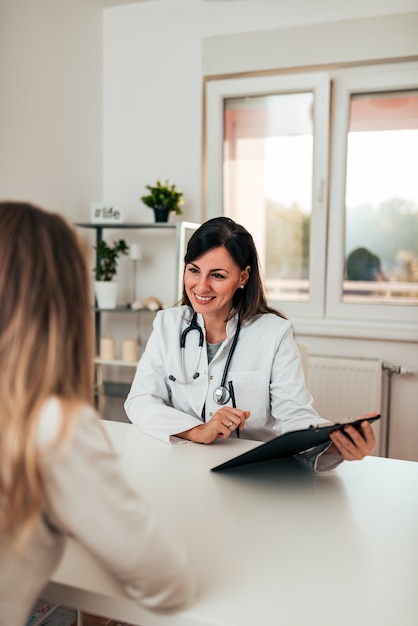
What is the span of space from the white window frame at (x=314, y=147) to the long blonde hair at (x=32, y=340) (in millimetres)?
2468

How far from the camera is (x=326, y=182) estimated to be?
2.96 m

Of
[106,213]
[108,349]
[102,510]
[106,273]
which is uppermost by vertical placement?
[106,213]

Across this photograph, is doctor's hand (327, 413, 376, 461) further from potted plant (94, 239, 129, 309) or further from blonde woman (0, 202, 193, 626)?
potted plant (94, 239, 129, 309)

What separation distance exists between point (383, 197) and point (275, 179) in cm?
58

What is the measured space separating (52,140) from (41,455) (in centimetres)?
265

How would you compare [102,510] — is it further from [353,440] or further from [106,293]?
[106,293]

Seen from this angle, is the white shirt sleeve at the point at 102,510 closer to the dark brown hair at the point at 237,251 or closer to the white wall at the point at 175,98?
the dark brown hair at the point at 237,251

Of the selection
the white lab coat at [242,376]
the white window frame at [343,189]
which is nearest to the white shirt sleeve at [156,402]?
the white lab coat at [242,376]

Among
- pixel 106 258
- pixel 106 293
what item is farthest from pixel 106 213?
pixel 106 293

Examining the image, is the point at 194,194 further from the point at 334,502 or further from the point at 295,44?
the point at 334,502

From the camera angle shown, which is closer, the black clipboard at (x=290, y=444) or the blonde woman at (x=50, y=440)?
the blonde woman at (x=50, y=440)

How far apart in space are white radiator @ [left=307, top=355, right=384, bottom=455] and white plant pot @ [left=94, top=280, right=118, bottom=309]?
108 centimetres

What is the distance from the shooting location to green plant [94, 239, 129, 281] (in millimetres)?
3035

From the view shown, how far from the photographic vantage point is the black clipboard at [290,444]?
110 centimetres
